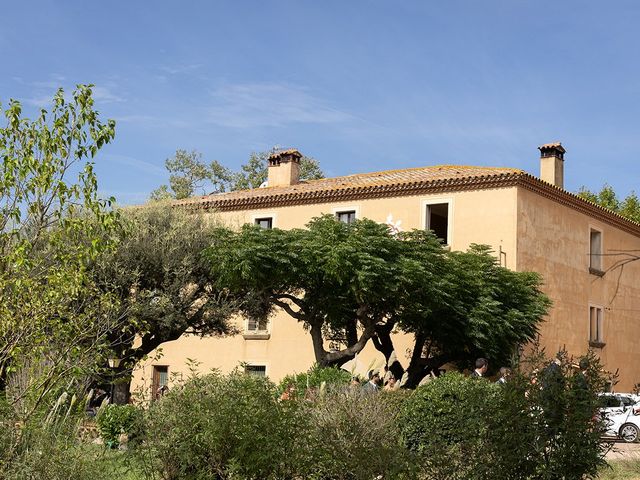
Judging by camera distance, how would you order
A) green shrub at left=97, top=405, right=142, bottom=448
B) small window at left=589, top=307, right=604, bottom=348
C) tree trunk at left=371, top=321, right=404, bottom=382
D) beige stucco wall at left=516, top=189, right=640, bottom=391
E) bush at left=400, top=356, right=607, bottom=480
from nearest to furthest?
bush at left=400, top=356, right=607, bottom=480 < green shrub at left=97, top=405, right=142, bottom=448 < tree trunk at left=371, top=321, right=404, bottom=382 < beige stucco wall at left=516, top=189, right=640, bottom=391 < small window at left=589, top=307, right=604, bottom=348

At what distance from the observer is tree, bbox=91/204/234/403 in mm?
26859

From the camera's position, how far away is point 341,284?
25641 millimetres

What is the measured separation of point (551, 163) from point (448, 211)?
5213mm

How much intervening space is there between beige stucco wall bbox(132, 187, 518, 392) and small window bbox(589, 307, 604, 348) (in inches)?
255

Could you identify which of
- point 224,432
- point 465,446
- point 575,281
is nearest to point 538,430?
point 465,446

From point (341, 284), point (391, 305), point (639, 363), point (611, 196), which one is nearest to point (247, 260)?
point (341, 284)

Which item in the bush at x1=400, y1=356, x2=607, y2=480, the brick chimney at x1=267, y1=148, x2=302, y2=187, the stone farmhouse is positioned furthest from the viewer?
the brick chimney at x1=267, y1=148, x2=302, y2=187

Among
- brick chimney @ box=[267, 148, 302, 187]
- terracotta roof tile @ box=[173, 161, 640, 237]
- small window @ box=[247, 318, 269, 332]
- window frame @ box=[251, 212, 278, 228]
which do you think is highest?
brick chimney @ box=[267, 148, 302, 187]

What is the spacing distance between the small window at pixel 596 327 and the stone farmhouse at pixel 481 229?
0.04 meters

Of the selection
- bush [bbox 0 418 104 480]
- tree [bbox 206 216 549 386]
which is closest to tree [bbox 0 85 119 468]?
bush [bbox 0 418 104 480]

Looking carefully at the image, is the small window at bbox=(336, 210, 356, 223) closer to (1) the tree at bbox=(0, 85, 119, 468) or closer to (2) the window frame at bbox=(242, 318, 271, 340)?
(2) the window frame at bbox=(242, 318, 271, 340)

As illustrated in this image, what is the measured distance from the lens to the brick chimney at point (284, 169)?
37625 millimetres

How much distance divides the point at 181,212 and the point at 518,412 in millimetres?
21340

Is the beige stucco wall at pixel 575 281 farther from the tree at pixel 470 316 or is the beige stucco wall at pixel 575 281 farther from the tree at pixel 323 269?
the tree at pixel 323 269
